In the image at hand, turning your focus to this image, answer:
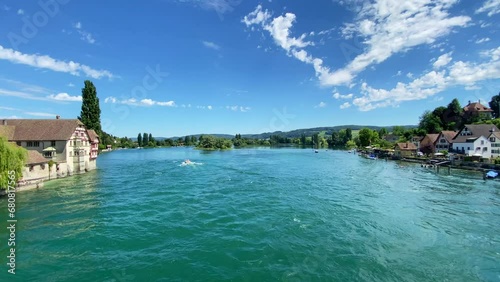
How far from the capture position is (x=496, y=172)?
4038cm

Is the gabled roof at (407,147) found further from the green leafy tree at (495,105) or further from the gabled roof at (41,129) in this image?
the gabled roof at (41,129)

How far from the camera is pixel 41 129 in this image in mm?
38844

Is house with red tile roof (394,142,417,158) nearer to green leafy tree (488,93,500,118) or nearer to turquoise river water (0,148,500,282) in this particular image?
green leafy tree (488,93,500,118)

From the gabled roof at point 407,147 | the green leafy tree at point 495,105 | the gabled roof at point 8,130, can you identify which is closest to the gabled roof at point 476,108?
the green leafy tree at point 495,105

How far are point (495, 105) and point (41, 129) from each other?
4995 inches

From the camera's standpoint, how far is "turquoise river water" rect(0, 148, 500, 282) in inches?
457

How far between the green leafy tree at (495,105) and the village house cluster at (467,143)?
5.23 metres

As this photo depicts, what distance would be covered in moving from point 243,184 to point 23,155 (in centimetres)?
2286

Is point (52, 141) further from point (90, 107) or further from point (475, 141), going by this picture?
point (475, 141)

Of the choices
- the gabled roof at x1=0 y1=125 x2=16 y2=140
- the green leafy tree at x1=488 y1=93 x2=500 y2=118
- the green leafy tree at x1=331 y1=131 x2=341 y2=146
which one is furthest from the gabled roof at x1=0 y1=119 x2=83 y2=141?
the green leafy tree at x1=331 y1=131 x2=341 y2=146

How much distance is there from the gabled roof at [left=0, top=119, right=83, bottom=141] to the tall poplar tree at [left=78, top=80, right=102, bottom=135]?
29455 millimetres

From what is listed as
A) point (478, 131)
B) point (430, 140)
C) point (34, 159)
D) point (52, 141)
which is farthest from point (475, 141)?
point (52, 141)

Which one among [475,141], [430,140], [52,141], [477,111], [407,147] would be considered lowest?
[407,147]

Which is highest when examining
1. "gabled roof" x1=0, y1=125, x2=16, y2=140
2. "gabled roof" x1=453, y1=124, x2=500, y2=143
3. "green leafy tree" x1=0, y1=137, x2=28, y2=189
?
"gabled roof" x1=0, y1=125, x2=16, y2=140
